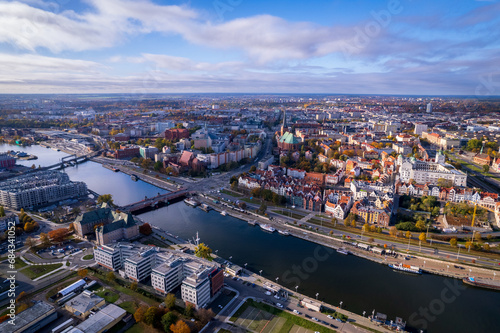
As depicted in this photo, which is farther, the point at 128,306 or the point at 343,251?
the point at 343,251

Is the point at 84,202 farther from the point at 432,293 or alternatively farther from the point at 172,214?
the point at 432,293

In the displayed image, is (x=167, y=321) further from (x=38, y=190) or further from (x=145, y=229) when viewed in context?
(x=38, y=190)

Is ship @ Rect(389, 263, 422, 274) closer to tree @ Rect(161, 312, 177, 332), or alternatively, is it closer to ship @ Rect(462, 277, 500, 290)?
ship @ Rect(462, 277, 500, 290)

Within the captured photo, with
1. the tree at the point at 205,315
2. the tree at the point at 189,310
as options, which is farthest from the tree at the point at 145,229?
the tree at the point at 205,315

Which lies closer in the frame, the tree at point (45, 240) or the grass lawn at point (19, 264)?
the grass lawn at point (19, 264)

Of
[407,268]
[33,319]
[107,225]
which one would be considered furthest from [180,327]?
[407,268]

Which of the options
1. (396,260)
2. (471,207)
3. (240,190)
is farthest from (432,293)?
(240,190)

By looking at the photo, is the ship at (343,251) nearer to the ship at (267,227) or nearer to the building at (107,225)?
the ship at (267,227)
